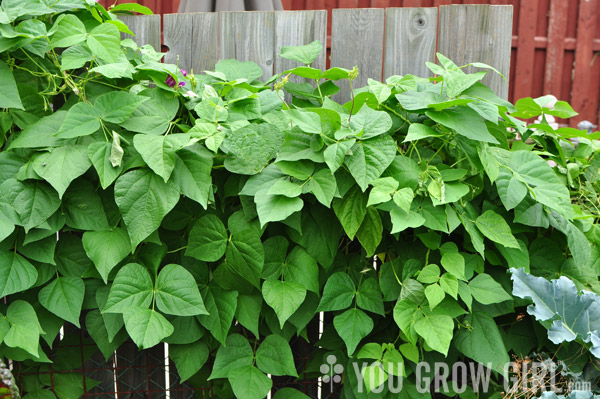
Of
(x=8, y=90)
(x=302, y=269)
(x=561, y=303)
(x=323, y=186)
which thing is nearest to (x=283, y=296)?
(x=302, y=269)

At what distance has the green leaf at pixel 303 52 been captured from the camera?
1.85 meters

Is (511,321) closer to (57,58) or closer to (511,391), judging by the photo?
(511,391)

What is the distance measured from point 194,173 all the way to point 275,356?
1.84 feet

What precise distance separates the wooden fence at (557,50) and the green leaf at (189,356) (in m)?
4.83

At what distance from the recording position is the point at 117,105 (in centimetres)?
156

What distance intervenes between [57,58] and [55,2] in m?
A: 0.17

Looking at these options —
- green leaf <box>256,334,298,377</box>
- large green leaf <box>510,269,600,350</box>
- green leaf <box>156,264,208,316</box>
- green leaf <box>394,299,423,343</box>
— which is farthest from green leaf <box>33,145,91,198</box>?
large green leaf <box>510,269,600,350</box>

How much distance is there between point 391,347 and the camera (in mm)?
1632

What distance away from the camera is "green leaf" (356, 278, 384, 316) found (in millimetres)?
1628

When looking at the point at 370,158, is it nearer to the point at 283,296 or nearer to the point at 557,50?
the point at 283,296

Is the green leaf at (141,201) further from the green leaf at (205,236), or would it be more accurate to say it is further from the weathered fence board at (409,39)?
the weathered fence board at (409,39)

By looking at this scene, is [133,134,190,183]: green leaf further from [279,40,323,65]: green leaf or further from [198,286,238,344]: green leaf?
[279,40,323,65]: green leaf

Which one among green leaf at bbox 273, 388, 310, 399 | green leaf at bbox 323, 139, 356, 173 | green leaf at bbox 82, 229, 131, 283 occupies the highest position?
green leaf at bbox 323, 139, 356, 173

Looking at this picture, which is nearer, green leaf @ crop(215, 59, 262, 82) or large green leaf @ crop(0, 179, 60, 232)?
large green leaf @ crop(0, 179, 60, 232)
